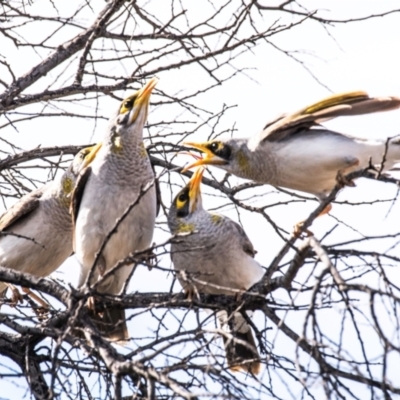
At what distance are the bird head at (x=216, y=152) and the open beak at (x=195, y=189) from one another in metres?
0.07

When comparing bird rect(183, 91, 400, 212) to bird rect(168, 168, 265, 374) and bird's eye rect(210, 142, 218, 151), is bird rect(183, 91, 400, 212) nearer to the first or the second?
bird's eye rect(210, 142, 218, 151)

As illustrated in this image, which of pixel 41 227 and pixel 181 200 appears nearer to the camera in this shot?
pixel 181 200

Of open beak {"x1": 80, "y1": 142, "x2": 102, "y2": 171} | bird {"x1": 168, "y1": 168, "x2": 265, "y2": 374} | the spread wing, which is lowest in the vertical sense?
bird {"x1": 168, "y1": 168, "x2": 265, "y2": 374}

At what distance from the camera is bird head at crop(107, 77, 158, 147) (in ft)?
19.2

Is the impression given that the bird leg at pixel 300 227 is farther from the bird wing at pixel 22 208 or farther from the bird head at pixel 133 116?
the bird wing at pixel 22 208

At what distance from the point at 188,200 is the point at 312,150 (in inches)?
32.7

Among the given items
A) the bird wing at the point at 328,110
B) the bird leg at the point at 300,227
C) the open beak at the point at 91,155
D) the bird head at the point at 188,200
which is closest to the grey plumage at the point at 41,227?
the open beak at the point at 91,155

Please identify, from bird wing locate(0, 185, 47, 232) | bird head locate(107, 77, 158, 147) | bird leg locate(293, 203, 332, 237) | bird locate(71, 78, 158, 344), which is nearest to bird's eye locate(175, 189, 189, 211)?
bird locate(71, 78, 158, 344)

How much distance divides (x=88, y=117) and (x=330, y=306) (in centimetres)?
297

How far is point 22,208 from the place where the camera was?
6680 mm

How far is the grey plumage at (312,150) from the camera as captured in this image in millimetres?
5441

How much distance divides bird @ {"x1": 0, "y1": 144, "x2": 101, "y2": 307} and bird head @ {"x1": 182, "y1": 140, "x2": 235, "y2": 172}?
95 centimetres

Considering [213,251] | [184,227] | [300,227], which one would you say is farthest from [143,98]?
[300,227]

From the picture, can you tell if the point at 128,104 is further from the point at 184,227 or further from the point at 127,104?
the point at 184,227
